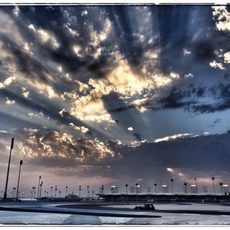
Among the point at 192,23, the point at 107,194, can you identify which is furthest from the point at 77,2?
the point at 107,194

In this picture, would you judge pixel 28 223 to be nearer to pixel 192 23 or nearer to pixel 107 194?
pixel 192 23

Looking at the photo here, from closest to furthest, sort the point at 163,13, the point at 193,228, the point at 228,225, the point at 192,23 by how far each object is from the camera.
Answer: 1. the point at 193,228
2. the point at 228,225
3. the point at 163,13
4. the point at 192,23

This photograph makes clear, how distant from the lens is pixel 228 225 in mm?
9617

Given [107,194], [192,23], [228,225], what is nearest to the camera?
[228,225]

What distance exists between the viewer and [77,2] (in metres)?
9.77

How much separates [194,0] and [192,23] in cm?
444

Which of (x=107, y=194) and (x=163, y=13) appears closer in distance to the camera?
(x=163, y=13)

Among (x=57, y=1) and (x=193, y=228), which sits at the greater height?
(x=57, y=1)

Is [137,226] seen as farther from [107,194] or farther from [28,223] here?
[107,194]

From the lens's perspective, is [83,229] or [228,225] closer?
[83,229]

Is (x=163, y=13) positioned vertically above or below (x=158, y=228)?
above

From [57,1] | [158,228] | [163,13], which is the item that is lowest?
[158,228]

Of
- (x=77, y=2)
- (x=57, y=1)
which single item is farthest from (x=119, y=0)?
(x=57, y=1)

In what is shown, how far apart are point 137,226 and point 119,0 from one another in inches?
307
